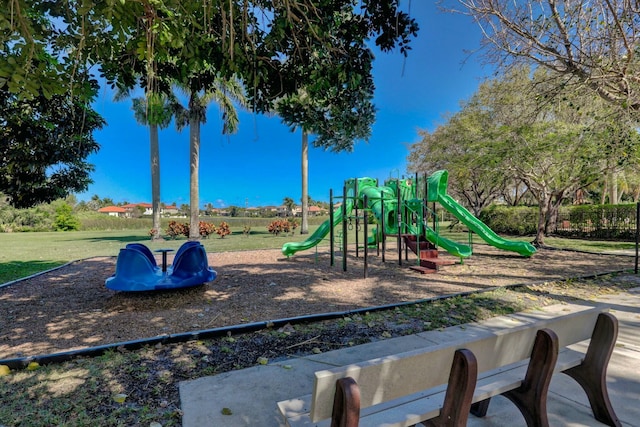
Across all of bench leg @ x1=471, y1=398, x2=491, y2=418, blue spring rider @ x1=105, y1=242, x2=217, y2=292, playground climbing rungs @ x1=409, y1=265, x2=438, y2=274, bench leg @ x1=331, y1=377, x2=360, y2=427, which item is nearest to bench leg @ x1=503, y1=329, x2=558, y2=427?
bench leg @ x1=471, y1=398, x2=491, y2=418

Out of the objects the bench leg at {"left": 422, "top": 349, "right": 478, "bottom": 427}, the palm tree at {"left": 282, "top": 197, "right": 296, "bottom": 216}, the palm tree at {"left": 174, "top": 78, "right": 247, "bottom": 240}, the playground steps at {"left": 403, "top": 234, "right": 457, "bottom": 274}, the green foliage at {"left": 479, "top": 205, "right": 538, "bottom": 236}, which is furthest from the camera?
the palm tree at {"left": 282, "top": 197, "right": 296, "bottom": 216}

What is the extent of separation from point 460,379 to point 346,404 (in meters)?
0.66

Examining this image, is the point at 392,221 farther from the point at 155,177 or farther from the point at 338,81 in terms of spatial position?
the point at 155,177

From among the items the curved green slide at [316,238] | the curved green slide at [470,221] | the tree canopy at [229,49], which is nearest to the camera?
the tree canopy at [229,49]

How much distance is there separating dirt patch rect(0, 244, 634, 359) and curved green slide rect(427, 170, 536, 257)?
428 millimetres

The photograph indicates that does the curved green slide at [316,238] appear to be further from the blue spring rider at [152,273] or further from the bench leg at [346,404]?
the bench leg at [346,404]

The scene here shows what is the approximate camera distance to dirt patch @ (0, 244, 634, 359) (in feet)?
14.8

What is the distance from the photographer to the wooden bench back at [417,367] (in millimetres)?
1528

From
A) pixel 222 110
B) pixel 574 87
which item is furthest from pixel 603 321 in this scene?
pixel 222 110

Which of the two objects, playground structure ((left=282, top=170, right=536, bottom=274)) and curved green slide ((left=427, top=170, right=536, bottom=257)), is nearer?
playground structure ((left=282, top=170, right=536, bottom=274))

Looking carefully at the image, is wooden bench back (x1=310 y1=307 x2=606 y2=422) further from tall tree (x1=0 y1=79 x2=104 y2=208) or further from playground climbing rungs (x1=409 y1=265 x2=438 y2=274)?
playground climbing rungs (x1=409 y1=265 x2=438 y2=274)

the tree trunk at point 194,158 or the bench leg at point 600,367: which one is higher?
the tree trunk at point 194,158

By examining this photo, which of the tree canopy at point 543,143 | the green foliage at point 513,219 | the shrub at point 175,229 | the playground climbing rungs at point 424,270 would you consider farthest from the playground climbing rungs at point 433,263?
the shrub at point 175,229

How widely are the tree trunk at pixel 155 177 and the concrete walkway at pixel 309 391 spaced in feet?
62.3
